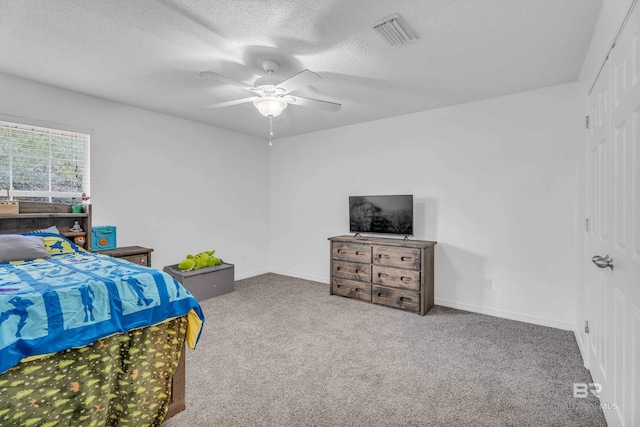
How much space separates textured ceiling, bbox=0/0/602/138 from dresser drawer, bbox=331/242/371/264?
1.80m

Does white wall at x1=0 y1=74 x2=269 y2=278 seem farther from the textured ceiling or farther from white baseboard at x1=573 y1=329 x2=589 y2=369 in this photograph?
white baseboard at x1=573 y1=329 x2=589 y2=369

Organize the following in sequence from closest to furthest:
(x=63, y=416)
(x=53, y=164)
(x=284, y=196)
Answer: (x=63, y=416) → (x=53, y=164) → (x=284, y=196)

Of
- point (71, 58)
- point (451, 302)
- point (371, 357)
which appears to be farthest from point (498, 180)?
point (71, 58)

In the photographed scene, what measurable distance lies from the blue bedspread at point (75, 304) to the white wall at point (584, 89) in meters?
2.78

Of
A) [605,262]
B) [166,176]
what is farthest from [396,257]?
[166,176]

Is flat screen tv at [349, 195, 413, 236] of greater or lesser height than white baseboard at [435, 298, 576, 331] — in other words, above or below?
above

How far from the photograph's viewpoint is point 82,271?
1996mm

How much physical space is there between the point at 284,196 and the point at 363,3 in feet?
12.8

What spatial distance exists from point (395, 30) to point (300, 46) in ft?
2.29

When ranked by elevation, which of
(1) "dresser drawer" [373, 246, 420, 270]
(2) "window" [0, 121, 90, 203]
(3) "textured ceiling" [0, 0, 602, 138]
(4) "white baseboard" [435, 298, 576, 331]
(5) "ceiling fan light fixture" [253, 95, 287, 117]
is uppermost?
(3) "textured ceiling" [0, 0, 602, 138]

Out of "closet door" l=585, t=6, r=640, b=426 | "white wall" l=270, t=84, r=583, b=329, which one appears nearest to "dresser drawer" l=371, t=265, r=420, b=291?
"white wall" l=270, t=84, r=583, b=329

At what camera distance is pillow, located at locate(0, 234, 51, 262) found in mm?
2387

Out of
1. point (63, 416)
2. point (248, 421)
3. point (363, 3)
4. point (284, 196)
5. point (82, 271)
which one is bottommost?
point (248, 421)

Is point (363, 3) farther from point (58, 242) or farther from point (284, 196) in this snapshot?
point (284, 196)
